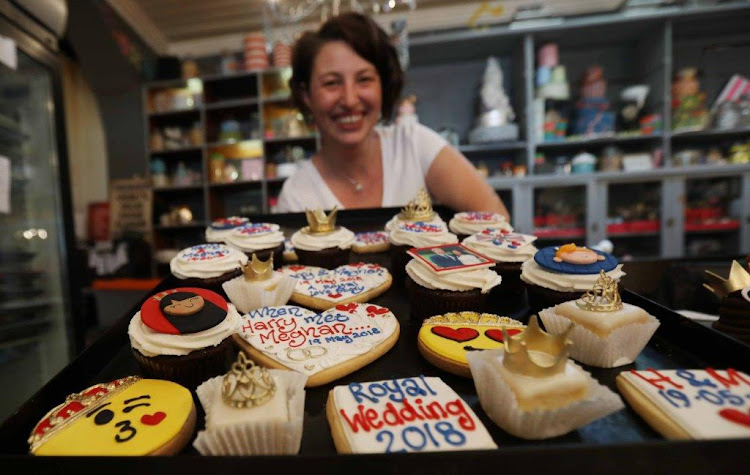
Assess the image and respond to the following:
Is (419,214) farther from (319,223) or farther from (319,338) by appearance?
(319,338)

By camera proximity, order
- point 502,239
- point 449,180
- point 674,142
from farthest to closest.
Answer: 1. point 674,142
2. point 449,180
3. point 502,239

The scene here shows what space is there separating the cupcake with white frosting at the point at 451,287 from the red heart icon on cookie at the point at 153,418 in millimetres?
776

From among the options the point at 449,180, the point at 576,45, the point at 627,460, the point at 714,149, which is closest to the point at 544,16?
the point at 576,45

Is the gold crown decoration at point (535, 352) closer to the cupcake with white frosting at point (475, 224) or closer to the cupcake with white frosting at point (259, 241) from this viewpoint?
the cupcake with white frosting at point (475, 224)

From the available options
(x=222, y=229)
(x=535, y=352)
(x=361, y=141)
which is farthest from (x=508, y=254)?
(x=361, y=141)

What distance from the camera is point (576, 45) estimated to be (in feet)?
16.5

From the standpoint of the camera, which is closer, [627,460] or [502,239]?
[627,460]

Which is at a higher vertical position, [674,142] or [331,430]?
[674,142]

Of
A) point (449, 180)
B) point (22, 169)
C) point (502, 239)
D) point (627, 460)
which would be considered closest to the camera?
point (627, 460)

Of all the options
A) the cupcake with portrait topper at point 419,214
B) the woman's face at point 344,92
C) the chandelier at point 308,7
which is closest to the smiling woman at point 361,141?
the woman's face at point 344,92

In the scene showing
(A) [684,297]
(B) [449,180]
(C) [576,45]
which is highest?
(C) [576,45]

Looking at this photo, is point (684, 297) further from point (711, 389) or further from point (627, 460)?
point (627, 460)

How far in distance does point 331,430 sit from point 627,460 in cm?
49

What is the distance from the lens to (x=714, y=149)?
4695mm
